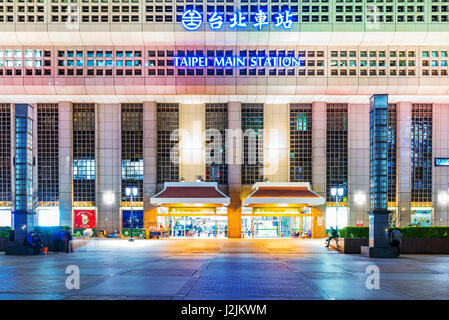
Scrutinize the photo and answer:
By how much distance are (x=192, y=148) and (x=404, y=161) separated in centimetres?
2217

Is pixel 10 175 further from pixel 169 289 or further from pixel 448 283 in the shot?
pixel 448 283

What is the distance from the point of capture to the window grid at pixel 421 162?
4797cm

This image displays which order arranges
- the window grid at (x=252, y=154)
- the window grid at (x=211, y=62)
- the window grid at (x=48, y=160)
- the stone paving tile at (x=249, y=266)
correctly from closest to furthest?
the stone paving tile at (x=249, y=266) < the window grid at (x=211, y=62) < the window grid at (x=48, y=160) < the window grid at (x=252, y=154)

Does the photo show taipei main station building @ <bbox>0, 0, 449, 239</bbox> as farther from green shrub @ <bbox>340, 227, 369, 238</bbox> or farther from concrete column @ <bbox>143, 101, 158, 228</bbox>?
green shrub @ <bbox>340, 227, 369, 238</bbox>

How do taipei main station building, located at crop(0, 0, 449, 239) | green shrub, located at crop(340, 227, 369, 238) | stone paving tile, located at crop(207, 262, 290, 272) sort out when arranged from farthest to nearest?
taipei main station building, located at crop(0, 0, 449, 239) < green shrub, located at crop(340, 227, 369, 238) < stone paving tile, located at crop(207, 262, 290, 272)

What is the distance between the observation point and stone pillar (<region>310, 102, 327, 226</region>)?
47.3 metres

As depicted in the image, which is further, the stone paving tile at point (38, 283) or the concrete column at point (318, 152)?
the concrete column at point (318, 152)

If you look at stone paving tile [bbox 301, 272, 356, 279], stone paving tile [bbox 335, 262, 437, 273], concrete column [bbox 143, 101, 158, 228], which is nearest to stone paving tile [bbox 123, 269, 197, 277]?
stone paving tile [bbox 301, 272, 356, 279]

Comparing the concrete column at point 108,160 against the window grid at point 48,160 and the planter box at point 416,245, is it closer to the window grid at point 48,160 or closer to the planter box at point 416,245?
the window grid at point 48,160

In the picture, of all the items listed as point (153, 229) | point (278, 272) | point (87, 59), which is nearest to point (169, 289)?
point (278, 272)

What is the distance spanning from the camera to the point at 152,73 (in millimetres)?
A: 45812

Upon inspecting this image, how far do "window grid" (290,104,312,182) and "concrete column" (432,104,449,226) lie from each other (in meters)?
13.1

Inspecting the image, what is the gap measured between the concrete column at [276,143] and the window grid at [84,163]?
1810 cm

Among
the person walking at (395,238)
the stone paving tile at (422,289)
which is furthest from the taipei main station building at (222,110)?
the stone paving tile at (422,289)
